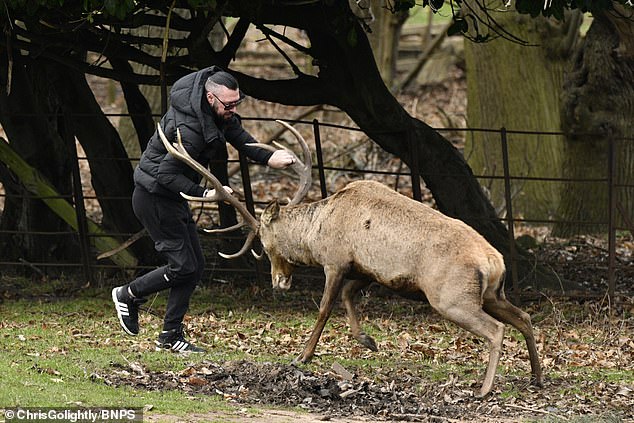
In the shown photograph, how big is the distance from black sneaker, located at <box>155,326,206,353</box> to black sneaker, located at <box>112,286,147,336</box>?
231 millimetres

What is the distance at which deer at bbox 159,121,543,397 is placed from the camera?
823 cm

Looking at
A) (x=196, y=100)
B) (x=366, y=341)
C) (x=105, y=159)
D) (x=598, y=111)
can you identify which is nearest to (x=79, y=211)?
(x=105, y=159)

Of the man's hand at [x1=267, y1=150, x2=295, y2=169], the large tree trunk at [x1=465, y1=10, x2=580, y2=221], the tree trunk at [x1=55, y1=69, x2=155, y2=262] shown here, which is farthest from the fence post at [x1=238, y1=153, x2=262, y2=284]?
the large tree trunk at [x1=465, y1=10, x2=580, y2=221]

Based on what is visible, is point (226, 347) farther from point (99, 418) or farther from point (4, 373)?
point (99, 418)

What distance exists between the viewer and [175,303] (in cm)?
944

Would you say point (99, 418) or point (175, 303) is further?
point (175, 303)

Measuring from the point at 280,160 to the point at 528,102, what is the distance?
9.60m

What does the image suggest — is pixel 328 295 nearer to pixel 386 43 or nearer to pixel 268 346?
pixel 268 346

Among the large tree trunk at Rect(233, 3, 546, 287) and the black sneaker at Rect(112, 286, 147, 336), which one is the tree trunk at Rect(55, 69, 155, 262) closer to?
the large tree trunk at Rect(233, 3, 546, 287)

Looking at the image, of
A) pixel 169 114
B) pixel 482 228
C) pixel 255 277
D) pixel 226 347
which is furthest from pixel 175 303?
pixel 482 228

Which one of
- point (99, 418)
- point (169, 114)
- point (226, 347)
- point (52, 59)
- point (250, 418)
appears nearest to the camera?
point (99, 418)

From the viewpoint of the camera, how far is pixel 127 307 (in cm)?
953

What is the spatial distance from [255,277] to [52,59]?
3.18m

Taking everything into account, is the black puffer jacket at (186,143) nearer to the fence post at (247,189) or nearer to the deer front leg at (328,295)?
the deer front leg at (328,295)
